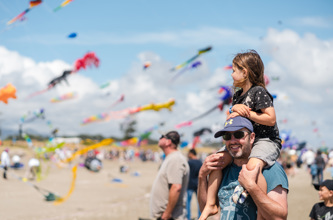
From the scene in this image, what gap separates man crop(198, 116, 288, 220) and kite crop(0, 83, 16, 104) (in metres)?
4.47

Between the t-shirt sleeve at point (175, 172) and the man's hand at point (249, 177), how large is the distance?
2.77 meters

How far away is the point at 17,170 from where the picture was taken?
82.2 feet

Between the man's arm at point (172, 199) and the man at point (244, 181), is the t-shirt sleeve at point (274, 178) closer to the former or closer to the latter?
the man at point (244, 181)

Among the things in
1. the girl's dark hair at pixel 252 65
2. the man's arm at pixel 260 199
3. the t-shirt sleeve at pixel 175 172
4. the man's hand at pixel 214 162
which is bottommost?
the man's arm at pixel 260 199

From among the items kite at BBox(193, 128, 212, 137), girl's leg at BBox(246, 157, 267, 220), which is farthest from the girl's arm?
kite at BBox(193, 128, 212, 137)

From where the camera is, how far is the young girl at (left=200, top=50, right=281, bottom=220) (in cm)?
255

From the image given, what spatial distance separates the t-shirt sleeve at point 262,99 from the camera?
8.45 ft

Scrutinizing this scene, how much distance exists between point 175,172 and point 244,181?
2819 millimetres

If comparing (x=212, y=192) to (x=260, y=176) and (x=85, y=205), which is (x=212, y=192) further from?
(x=85, y=205)

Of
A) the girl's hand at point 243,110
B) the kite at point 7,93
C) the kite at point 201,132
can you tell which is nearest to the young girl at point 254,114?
the girl's hand at point 243,110

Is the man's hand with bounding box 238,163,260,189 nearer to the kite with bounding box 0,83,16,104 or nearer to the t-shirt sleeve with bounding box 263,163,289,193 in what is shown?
the t-shirt sleeve with bounding box 263,163,289,193

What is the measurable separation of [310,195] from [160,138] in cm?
1136

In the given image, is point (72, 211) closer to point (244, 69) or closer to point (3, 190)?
point (3, 190)

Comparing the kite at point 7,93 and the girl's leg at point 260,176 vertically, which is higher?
the kite at point 7,93
